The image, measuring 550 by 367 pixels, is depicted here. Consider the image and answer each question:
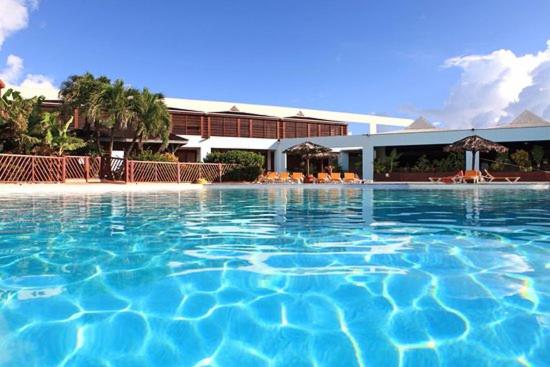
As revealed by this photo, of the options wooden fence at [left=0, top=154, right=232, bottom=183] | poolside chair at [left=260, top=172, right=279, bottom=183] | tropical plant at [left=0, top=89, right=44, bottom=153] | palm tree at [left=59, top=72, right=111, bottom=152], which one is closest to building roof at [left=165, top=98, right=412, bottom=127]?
wooden fence at [left=0, top=154, right=232, bottom=183]

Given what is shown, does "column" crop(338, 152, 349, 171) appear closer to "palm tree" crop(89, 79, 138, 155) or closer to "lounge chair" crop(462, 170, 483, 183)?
"lounge chair" crop(462, 170, 483, 183)

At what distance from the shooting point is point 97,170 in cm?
2186

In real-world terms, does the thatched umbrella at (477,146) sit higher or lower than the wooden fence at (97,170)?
higher

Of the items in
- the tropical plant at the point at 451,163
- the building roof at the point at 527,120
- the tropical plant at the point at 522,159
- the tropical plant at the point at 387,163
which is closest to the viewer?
the tropical plant at the point at 522,159

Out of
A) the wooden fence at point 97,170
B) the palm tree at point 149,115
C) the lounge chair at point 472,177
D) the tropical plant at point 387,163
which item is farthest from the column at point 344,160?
the palm tree at point 149,115

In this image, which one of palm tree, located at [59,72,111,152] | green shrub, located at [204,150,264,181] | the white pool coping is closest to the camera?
the white pool coping

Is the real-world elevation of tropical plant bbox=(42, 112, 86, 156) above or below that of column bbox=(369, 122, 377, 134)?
below

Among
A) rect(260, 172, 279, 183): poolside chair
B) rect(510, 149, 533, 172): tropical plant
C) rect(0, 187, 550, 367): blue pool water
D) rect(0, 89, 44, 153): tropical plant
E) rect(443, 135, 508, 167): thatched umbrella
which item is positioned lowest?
rect(0, 187, 550, 367): blue pool water

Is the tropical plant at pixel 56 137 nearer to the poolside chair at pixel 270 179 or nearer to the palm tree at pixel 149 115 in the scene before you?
the palm tree at pixel 149 115

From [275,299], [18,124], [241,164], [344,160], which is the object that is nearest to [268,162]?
[344,160]

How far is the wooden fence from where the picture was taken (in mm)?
Answer: 17859

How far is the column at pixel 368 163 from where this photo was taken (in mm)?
29469

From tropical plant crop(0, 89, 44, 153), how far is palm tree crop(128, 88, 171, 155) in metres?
4.41

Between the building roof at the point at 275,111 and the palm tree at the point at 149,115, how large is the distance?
38.5 feet
